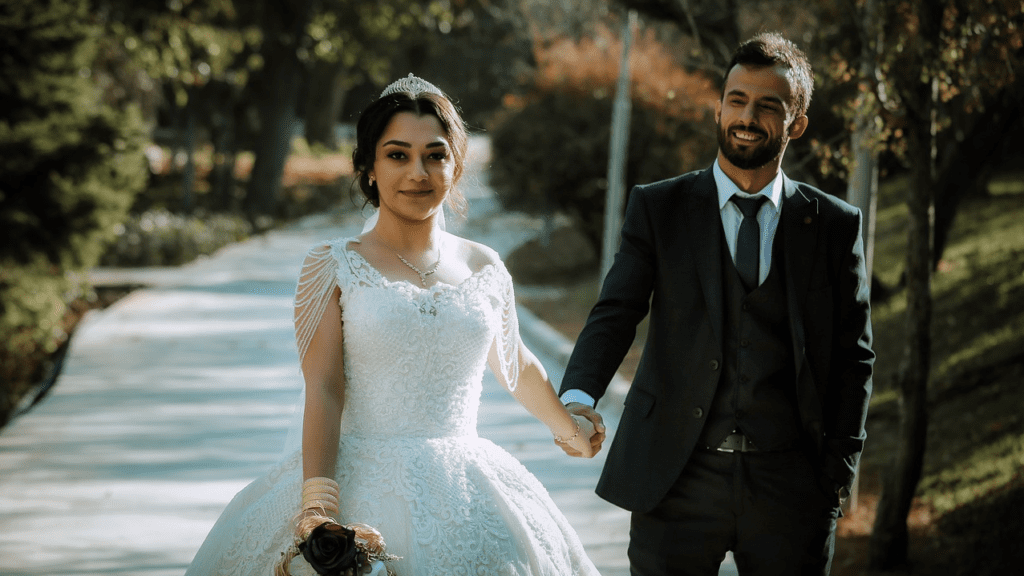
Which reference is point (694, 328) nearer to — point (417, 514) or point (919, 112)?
point (417, 514)

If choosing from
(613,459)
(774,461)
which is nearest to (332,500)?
(613,459)

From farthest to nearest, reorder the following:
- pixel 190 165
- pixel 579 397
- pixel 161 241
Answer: pixel 190 165 → pixel 161 241 → pixel 579 397

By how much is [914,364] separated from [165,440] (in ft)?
18.3

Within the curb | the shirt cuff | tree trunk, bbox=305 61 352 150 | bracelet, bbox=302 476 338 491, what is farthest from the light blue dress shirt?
tree trunk, bbox=305 61 352 150

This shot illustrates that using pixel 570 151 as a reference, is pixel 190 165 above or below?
below

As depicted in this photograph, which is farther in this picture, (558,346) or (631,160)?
(631,160)

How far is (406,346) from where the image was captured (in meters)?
3.26

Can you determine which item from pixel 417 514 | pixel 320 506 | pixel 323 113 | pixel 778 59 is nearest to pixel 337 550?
pixel 320 506

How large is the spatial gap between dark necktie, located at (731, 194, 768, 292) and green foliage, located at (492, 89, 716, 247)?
1345cm

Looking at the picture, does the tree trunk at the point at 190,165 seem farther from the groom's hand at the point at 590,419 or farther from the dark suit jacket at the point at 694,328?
the dark suit jacket at the point at 694,328

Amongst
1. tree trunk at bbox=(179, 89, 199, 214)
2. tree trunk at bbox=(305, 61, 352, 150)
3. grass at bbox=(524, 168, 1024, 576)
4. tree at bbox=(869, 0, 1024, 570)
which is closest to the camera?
tree at bbox=(869, 0, 1024, 570)

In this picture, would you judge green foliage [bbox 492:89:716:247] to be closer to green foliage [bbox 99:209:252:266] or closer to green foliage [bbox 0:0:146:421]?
green foliage [bbox 0:0:146:421]

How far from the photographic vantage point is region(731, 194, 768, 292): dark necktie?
330cm

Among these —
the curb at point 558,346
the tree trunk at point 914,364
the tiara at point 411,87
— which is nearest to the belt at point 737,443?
the tiara at point 411,87
